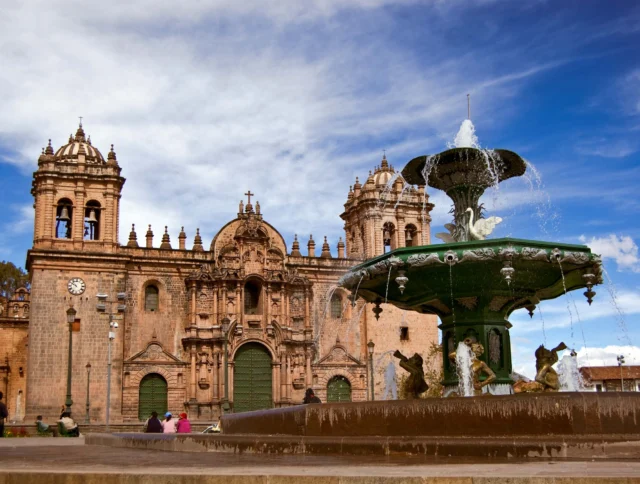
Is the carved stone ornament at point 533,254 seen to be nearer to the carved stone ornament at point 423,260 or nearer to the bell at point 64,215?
the carved stone ornament at point 423,260

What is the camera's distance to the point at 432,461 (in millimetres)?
6434

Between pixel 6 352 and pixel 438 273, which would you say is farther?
pixel 6 352

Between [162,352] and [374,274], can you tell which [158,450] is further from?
[162,352]

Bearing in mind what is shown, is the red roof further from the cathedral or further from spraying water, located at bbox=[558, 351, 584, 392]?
spraying water, located at bbox=[558, 351, 584, 392]

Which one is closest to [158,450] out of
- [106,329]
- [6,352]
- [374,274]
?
[374,274]

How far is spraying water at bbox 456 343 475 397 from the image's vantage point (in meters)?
11.6

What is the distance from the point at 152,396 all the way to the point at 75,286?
544 centimetres

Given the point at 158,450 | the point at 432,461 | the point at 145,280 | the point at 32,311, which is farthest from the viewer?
the point at 145,280

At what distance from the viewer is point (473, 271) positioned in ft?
36.3

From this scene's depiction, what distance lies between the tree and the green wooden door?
25.9 metres

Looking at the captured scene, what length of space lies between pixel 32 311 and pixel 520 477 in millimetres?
30131

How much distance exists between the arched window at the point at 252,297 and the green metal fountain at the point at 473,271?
22631 millimetres

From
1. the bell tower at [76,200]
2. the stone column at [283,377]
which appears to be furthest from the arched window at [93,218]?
the stone column at [283,377]

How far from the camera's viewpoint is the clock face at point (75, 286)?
107 feet
